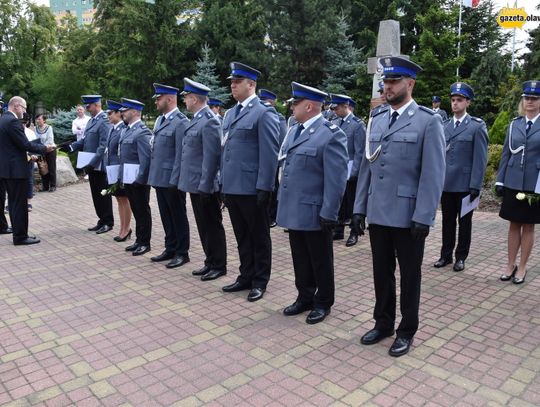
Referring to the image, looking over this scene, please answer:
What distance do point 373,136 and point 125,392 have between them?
256 cm

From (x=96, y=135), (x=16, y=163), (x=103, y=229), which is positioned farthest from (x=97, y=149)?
(x=103, y=229)

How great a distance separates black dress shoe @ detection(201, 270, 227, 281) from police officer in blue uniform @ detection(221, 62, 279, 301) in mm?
468

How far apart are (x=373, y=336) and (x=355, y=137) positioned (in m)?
3.73

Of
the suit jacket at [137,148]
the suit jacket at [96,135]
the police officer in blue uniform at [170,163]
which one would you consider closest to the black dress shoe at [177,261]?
the police officer in blue uniform at [170,163]

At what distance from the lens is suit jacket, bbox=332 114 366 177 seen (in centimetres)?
708

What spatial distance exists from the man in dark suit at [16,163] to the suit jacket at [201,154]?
3.00 meters

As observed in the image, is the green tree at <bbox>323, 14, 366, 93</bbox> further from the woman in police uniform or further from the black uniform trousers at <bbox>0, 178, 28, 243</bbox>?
the woman in police uniform

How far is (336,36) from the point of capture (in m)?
21.9

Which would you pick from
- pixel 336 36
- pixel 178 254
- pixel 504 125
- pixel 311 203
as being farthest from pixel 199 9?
pixel 311 203

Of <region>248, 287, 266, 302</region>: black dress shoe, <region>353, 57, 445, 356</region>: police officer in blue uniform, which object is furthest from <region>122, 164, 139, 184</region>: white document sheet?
<region>353, 57, 445, 356</region>: police officer in blue uniform

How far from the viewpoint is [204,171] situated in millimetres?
5414

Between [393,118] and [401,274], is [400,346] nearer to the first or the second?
[401,274]

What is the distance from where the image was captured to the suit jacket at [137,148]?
21.7ft

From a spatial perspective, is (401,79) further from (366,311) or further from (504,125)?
(504,125)
